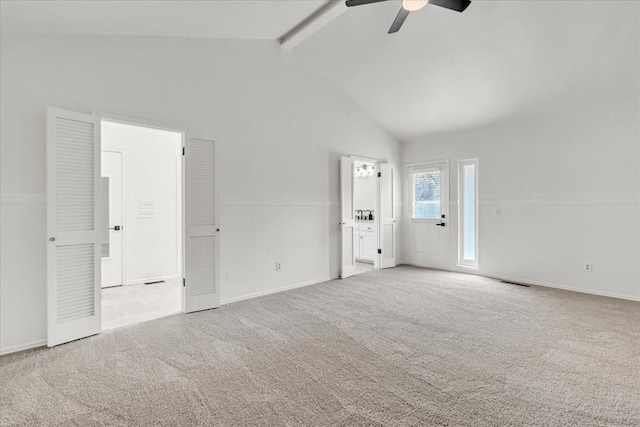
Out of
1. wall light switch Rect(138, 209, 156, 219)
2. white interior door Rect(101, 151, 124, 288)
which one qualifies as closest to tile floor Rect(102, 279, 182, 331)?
white interior door Rect(101, 151, 124, 288)

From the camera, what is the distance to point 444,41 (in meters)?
4.20

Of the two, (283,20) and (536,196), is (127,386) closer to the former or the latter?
(283,20)

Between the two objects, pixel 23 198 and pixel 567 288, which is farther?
pixel 567 288

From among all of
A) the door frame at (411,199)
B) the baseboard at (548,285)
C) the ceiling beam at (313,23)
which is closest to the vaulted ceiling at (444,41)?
the ceiling beam at (313,23)

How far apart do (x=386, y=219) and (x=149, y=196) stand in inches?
175

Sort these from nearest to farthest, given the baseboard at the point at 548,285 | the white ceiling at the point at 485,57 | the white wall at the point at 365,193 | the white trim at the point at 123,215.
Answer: the white ceiling at the point at 485,57, the baseboard at the point at 548,285, the white trim at the point at 123,215, the white wall at the point at 365,193

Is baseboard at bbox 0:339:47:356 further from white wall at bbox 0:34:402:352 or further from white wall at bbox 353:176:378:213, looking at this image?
white wall at bbox 353:176:378:213

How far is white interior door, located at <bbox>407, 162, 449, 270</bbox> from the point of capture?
6422 millimetres

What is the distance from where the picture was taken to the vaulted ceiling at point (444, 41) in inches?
126

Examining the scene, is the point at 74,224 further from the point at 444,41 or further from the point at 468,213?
the point at 468,213

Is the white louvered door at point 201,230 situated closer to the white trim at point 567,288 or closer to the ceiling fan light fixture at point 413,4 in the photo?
the ceiling fan light fixture at point 413,4

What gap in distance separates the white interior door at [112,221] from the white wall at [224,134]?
6.97ft

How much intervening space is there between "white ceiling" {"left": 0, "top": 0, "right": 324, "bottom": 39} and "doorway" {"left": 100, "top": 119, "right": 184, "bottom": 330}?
1.74 m

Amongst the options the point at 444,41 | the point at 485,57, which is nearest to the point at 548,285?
the point at 485,57
